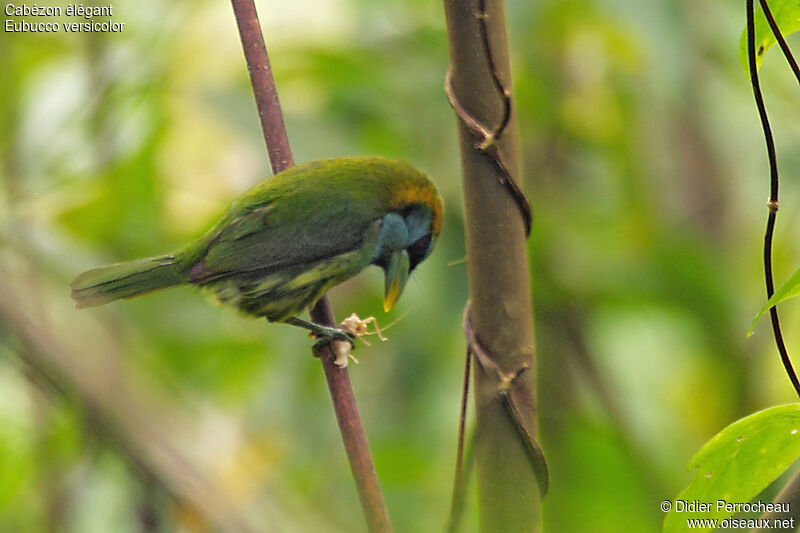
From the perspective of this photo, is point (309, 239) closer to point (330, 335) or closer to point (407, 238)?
point (407, 238)

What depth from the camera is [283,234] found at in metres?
2.30

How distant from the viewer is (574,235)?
2732mm

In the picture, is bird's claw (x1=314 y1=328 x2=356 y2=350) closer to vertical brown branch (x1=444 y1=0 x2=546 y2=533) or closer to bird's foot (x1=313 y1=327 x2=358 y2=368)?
bird's foot (x1=313 y1=327 x2=358 y2=368)

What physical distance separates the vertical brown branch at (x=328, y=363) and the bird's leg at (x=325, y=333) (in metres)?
0.10

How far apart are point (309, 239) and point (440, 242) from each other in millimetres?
551

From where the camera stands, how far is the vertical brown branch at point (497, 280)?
130 centimetres

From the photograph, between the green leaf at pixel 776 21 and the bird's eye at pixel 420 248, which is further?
the bird's eye at pixel 420 248

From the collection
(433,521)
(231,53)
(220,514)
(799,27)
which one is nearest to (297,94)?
(231,53)

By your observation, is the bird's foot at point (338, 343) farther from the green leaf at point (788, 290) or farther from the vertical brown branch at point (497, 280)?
the green leaf at point (788, 290)

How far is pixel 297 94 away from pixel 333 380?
7.04 feet

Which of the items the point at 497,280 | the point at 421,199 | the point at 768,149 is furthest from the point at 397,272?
the point at 768,149

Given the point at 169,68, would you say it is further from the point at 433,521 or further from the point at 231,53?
the point at 433,521

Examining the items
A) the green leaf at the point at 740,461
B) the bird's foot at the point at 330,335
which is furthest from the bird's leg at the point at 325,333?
the green leaf at the point at 740,461

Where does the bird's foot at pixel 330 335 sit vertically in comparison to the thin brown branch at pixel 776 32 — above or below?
below
